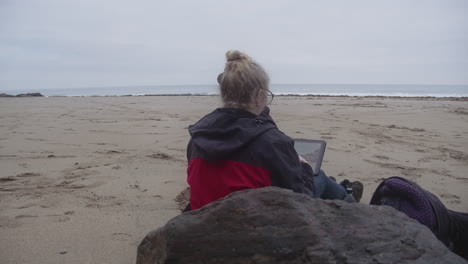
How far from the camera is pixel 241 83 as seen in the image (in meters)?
1.86

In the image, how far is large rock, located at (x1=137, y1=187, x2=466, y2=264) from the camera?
50.1 inches

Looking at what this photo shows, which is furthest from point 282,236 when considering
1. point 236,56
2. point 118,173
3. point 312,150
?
point 118,173

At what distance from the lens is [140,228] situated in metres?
2.56

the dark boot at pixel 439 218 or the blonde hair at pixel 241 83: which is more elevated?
the blonde hair at pixel 241 83

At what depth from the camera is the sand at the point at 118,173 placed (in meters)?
2.37

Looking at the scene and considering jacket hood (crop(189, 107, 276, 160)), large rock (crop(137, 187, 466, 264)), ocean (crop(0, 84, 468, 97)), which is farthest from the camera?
ocean (crop(0, 84, 468, 97))

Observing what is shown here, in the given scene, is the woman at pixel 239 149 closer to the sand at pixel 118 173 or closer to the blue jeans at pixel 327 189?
the blue jeans at pixel 327 189

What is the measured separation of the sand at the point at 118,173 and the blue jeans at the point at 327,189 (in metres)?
0.89

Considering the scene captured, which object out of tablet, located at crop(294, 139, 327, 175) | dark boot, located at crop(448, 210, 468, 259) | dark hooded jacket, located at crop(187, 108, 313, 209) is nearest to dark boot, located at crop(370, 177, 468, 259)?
dark boot, located at crop(448, 210, 468, 259)

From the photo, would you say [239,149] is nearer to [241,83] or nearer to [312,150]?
[241,83]

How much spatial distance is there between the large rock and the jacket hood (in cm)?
28

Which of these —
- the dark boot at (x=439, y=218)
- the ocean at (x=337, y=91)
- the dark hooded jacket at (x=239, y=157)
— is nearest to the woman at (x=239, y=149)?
the dark hooded jacket at (x=239, y=157)

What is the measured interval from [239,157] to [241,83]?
1.32 ft

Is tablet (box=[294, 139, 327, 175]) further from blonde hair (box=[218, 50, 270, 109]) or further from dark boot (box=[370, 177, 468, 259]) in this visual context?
blonde hair (box=[218, 50, 270, 109])
